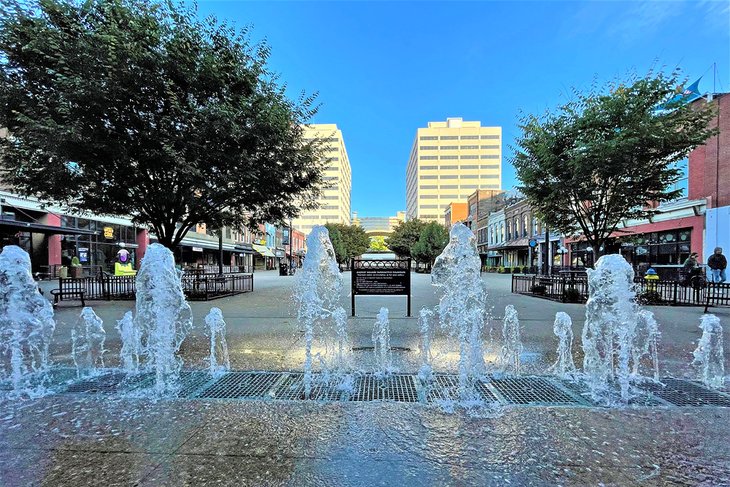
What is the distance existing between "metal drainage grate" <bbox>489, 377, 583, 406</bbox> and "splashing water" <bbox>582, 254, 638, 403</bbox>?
0.56 meters

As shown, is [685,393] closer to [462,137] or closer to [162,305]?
[162,305]

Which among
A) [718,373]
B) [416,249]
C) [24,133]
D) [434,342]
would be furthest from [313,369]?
[416,249]

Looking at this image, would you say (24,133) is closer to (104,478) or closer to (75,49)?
(75,49)

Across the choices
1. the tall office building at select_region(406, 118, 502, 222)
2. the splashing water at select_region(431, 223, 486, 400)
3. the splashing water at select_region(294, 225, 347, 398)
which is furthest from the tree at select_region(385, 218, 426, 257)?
the tall office building at select_region(406, 118, 502, 222)

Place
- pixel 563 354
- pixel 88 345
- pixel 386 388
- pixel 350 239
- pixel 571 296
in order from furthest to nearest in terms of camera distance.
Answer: pixel 350 239 → pixel 571 296 → pixel 88 345 → pixel 563 354 → pixel 386 388

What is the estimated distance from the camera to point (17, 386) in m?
4.65

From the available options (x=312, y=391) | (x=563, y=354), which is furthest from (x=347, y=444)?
(x=563, y=354)

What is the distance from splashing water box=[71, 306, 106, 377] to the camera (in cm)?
554

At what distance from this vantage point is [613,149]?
36.8 feet

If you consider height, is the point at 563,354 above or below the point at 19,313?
below

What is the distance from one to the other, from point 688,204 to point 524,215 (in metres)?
25.1

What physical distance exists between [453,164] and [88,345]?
14255 cm

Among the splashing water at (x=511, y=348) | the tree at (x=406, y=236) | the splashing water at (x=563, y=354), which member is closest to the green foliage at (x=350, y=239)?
the tree at (x=406, y=236)

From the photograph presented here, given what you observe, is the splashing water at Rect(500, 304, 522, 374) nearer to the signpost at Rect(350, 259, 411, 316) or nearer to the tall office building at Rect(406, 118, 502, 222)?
the signpost at Rect(350, 259, 411, 316)
